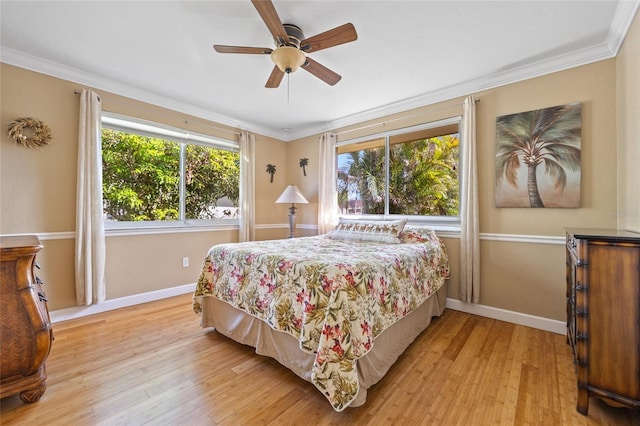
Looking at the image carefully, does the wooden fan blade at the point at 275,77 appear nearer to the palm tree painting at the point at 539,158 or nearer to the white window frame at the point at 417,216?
the white window frame at the point at 417,216

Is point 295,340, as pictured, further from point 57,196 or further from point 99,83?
point 99,83

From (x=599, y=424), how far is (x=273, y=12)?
2.78 m

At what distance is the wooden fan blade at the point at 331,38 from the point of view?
1.66 metres

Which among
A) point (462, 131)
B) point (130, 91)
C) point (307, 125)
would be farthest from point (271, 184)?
point (462, 131)

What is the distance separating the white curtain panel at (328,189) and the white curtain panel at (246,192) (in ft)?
3.39

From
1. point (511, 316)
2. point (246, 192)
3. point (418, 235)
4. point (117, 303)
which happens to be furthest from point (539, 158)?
point (117, 303)

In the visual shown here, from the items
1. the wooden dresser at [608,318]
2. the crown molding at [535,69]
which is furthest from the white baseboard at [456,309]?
the crown molding at [535,69]

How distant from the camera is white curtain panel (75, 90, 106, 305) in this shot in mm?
2635

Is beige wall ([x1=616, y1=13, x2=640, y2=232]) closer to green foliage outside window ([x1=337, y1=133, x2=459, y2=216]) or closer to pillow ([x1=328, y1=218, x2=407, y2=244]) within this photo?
green foliage outside window ([x1=337, y1=133, x2=459, y2=216])

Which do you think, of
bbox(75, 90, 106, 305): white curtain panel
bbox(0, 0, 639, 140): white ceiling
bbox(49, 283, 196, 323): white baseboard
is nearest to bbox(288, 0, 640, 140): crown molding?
bbox(0, 0, 639, 140): white ceiling

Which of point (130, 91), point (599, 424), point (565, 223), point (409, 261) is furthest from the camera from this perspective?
point (130, 91)

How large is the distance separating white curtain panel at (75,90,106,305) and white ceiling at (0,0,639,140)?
0.39 m

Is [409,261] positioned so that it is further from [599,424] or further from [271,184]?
[271,184]

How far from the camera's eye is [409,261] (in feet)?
6.98
